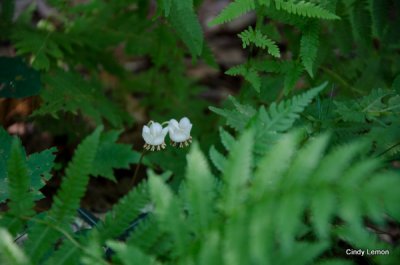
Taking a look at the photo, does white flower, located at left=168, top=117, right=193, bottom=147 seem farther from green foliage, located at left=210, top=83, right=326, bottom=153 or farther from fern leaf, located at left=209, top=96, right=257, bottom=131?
green foliage, located at left=210, top=83, right=326, bottom=153

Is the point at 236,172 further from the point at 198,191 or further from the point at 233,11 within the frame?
the point at 233,11

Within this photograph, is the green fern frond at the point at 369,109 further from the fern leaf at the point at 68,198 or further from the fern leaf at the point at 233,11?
the fern leaf at the point at 68,198

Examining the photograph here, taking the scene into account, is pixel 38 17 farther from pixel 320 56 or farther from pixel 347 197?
pixel 347 197

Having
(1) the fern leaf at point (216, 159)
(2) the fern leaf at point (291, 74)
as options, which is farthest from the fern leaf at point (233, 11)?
(1) the fern leaf at point (216, 159)

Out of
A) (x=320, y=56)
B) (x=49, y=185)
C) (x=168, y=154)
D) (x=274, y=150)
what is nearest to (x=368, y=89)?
(x=320, y=56)

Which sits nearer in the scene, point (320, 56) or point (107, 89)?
point (320, 56)

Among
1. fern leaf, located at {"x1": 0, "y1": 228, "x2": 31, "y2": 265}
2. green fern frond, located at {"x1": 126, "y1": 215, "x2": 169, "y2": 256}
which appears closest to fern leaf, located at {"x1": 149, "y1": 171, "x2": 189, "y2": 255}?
green fern frond, located at {"x1": 126, "y1": 215, "x2": 169, "y2": 256}

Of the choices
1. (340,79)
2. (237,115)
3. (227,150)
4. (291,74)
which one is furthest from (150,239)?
(340,79)

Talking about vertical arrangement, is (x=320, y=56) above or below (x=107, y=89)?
above
